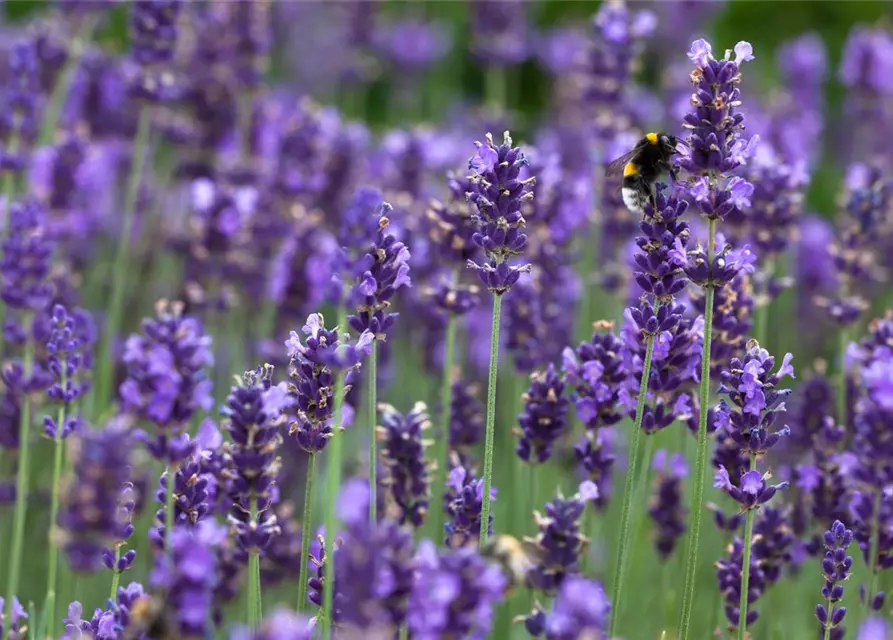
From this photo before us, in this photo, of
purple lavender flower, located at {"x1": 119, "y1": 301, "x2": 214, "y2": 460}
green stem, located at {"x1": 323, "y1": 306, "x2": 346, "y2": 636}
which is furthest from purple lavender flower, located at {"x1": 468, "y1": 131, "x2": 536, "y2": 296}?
purple lavender flower, located at {"x1": 119, "y1": 301, "x2": 214, "y2": 460}

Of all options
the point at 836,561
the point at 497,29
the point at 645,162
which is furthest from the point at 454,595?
the point at 497,29

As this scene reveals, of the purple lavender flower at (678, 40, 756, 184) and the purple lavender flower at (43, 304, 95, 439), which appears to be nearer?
the purple lavender flower at (678, 40, 756, 184)

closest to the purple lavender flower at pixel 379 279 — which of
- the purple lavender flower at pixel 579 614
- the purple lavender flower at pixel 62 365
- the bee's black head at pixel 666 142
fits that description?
the purple lavender flower at pixel 62 365

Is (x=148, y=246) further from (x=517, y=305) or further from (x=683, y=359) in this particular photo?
(x=683, y=359)

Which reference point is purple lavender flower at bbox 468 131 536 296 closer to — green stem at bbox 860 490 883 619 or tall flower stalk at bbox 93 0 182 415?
green stem at bbox 860 490 883 619

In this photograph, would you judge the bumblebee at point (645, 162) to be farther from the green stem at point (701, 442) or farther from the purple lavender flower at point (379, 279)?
the purple lavender flower at point (379, 279)

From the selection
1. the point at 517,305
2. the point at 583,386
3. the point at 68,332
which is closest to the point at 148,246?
the point at 517,305
